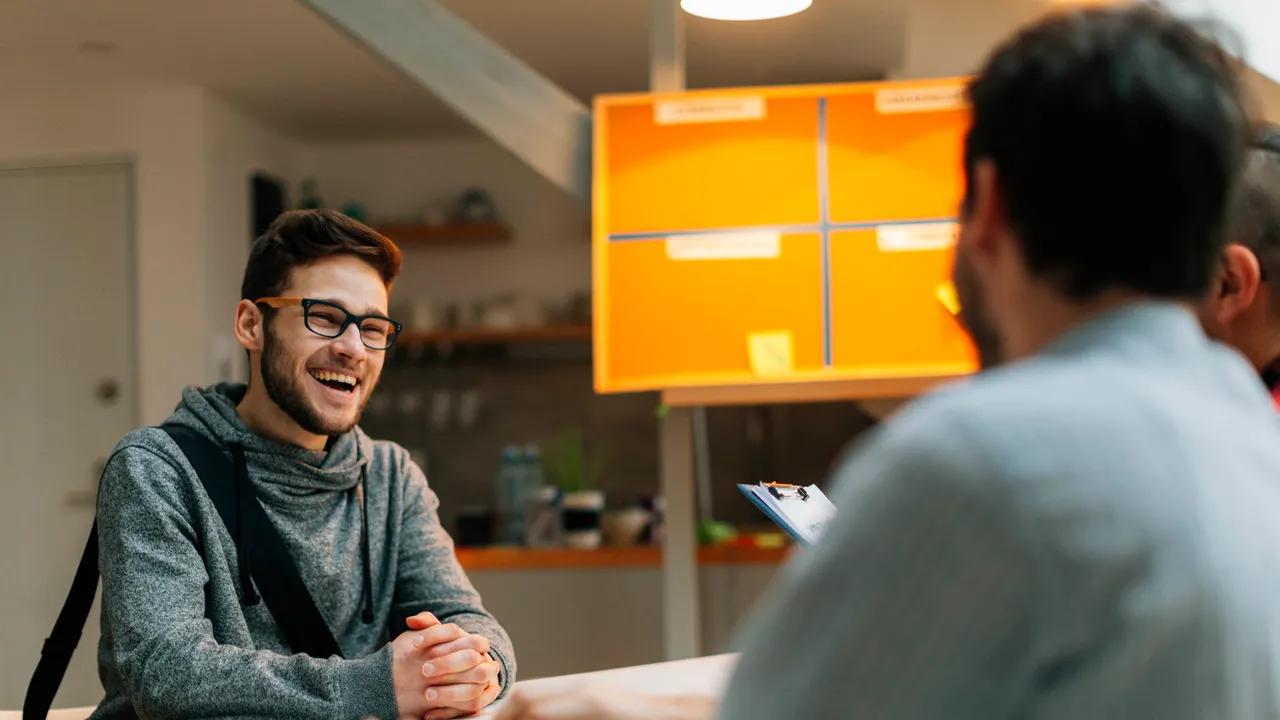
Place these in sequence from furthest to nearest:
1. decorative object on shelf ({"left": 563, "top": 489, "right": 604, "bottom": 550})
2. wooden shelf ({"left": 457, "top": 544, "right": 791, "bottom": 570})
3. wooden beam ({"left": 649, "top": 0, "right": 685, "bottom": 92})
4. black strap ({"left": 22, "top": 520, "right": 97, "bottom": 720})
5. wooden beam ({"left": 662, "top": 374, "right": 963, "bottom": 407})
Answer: decorative object on shelf ({"left": 563, "top": 489, "right": 604, "bottom": 550}), wooden shelf ({"left": 457, "top": 544, "right": 791, "bottom": 570}), wooden beam ({"left": 649, "top": 0, "right": 685, "bottom": 92}), wooden beam ({"left": 662, "top": 374, "right": 963, "bottom": 407}), black strap ({"left": 22, "top": 520, "right": 97, "bottom": 720})

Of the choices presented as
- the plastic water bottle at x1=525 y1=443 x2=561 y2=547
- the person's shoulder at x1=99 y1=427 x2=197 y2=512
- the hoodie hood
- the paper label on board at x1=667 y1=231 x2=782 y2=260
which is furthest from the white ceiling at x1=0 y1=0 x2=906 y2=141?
the person's shoulder at x1=99 y1=427 x2=197 y2=512

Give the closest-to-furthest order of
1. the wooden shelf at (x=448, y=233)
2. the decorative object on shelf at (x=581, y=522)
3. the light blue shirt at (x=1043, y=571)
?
the light blue shirt at (x=1043, y=571) < the decorative object on shelf at (x=581, y=522) < the wooden shelf at (x=448, y=233)

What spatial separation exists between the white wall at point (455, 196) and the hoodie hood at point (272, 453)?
4.21 metres

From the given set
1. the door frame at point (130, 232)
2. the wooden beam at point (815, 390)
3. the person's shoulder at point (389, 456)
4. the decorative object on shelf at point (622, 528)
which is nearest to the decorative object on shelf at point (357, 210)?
the door frame at point (130, 232)

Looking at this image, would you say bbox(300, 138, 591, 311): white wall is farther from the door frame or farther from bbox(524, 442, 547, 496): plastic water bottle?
the door frame

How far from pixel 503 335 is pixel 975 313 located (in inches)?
195

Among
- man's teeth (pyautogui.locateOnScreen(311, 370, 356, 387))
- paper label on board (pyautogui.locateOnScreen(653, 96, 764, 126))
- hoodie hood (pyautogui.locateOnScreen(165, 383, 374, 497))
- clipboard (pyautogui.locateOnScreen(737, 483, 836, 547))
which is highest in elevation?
paper label on board (pyautogui.locateOnScreen(653, 96, 764, 126))

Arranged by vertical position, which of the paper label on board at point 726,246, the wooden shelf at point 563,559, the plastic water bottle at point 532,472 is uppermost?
the paper label on board at point 726,246

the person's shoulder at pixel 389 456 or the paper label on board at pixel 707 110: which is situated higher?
the paper label on board at pixel 707 110

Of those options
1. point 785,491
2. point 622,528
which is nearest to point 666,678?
point 785,491

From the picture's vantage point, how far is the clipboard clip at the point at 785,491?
136cm

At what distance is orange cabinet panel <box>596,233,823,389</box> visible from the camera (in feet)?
10.6

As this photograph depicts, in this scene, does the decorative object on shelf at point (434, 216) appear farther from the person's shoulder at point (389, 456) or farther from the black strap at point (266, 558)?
the black strap at point (266, 558)

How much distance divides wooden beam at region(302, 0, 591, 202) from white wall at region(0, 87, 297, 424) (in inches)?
81.4
